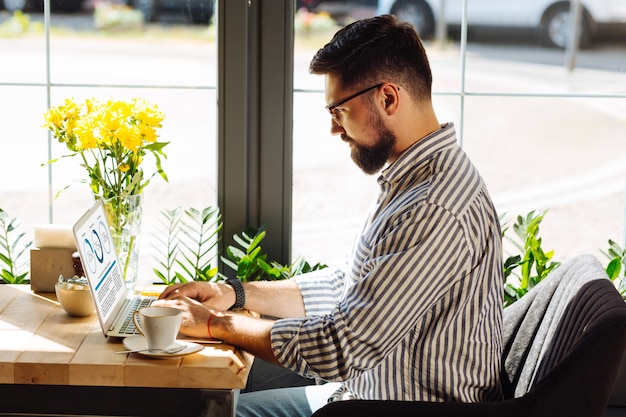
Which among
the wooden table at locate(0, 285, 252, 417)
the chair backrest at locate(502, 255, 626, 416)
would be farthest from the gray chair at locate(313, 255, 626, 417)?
the wooden table at locate(0, 285, 252, 417)

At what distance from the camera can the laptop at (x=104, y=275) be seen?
2.11 m

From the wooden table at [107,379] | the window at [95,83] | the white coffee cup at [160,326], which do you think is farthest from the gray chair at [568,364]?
the window at [95,83]

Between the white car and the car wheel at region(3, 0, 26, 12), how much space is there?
1192mm

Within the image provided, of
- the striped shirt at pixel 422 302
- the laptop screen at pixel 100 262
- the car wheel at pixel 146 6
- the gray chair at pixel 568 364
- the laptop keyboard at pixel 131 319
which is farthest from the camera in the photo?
the car wheel at pixel 146 6

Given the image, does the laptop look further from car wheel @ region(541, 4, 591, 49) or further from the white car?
car wheel @ region(541, 4, 591, 49)

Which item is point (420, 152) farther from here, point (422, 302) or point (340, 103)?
point (422, 302)

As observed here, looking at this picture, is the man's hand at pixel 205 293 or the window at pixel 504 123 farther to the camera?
the window at pixel 504 123

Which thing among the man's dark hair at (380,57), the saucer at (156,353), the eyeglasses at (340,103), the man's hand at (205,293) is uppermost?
the man's dark hair at (380,57)

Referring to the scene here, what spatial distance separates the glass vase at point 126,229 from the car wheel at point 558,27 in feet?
4.91

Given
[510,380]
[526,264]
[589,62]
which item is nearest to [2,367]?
[510,380]

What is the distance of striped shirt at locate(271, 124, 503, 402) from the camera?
76.9 inches

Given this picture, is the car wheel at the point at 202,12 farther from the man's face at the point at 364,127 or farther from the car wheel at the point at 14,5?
the man's face at the point at 364,127

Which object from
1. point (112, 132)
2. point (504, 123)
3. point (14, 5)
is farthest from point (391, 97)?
point (14, 5)

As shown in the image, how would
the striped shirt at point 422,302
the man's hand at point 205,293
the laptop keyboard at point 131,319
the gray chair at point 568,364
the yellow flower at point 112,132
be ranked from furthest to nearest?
the yellow flower at point 112,132 → the man's hand at point 205,293 → the laptop keyboard at point 131,319 → the striped shirt at point 422,302 → the gray chair at point 568,364
